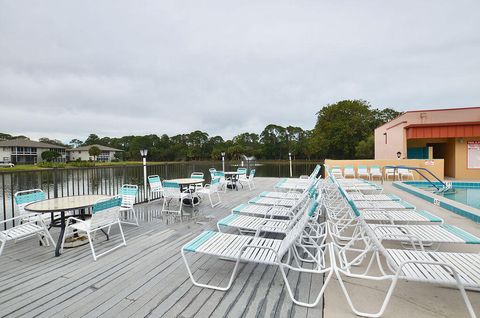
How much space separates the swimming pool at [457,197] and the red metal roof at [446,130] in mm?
3360

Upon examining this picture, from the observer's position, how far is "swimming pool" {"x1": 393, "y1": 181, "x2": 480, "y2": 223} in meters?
4.66

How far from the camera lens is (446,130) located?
12.0 m

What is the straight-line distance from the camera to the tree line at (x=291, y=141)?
32.0 metres

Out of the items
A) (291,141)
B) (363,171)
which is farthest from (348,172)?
(291,141)

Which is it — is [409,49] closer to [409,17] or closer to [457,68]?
[409,17]

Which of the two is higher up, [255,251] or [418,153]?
[418,153]

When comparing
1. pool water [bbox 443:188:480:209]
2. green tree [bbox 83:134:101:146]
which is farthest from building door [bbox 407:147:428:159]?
green tree [bbox 83:134:101:146]

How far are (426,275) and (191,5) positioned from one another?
10551 millimetres

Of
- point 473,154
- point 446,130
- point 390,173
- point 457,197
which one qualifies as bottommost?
point 457,197

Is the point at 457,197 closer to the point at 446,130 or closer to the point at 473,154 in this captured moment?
the point at 446,130

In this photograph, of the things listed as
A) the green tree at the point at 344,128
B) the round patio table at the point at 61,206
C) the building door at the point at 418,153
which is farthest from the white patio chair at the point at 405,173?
the green tree at the point at 344,128

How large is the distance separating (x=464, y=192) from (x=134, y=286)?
457 inches

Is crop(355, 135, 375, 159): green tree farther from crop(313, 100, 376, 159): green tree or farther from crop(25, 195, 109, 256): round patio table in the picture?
crop(25, 195, 109, 256): round patio table

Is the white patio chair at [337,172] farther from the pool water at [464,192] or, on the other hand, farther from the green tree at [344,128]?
the green tree at [344,128]
